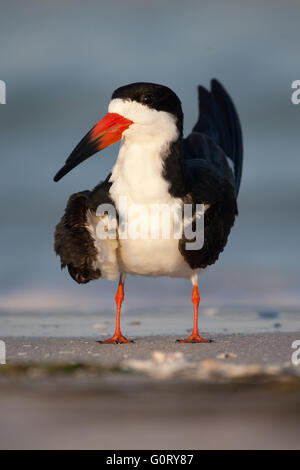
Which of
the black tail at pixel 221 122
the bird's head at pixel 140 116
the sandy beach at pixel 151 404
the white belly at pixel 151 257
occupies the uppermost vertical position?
the black tail at pixel 221 122

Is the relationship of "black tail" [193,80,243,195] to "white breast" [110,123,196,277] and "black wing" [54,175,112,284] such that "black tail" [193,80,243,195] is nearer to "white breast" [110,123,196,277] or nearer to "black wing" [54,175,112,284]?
"white breast" [110,123,196,277]

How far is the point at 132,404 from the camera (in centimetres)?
271

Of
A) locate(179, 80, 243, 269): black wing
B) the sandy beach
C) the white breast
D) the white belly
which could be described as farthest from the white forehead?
the sandy beach

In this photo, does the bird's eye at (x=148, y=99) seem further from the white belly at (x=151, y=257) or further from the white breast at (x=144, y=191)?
the white belly at (x=151, y=257)

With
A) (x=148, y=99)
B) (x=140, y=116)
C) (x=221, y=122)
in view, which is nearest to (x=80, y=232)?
(x=140, y=116)

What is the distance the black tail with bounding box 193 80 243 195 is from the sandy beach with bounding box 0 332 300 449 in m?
3.12

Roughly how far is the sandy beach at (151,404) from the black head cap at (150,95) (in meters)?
1.61

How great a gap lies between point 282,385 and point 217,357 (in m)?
1.17

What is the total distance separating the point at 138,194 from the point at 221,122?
2.50 metres

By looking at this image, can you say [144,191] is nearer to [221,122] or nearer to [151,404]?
[151,404]

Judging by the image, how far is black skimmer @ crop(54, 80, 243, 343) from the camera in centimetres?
484

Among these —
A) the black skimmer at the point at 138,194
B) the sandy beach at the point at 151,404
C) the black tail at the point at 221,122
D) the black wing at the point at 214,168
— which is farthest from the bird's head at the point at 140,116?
the black tail at the point at 221,122

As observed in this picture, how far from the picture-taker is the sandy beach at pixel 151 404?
7.50 ft

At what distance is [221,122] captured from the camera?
7.12 metres
